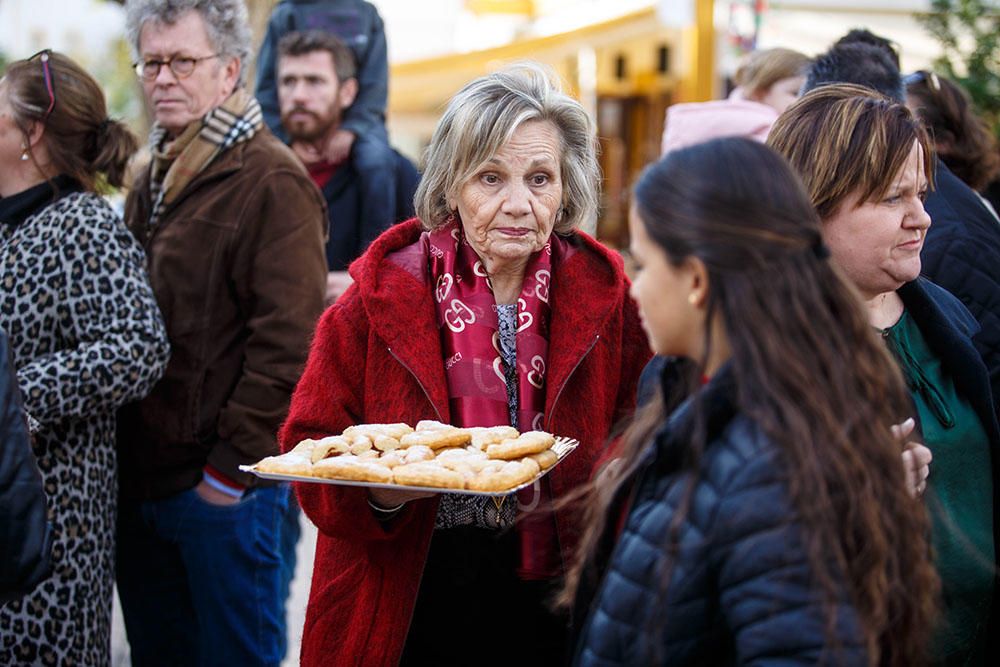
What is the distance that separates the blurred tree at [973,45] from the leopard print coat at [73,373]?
191 inches

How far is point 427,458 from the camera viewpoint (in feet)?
7.39

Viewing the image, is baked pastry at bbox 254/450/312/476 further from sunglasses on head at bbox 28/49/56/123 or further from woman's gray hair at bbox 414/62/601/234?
sunglasses on head at bbox 28/49/56/123

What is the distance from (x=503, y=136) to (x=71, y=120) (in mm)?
1509

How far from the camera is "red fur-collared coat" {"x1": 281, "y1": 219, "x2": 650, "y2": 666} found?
256 cm

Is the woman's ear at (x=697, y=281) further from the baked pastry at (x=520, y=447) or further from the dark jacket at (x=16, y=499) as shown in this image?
the dark jacket at (x=16, y=499)

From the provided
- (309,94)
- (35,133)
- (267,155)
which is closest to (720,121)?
(309,94)

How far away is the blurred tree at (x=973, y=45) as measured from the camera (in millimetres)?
6535

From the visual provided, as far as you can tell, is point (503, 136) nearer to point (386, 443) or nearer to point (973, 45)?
point (386, 443)

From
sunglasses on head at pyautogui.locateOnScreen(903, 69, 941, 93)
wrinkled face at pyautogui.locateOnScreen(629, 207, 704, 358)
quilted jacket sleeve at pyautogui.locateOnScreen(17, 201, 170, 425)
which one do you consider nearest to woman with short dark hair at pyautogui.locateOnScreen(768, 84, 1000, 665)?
wrinkled face at pyautogui.locateOnScreen(629, 207, 704, 358)

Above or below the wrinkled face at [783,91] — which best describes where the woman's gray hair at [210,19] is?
above

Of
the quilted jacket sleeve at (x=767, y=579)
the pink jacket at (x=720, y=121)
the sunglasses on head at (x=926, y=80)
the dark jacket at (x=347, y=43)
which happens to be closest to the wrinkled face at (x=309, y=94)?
the dark jacket at (x=347, y=43)

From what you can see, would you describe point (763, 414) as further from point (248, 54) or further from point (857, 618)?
point (248, 54)

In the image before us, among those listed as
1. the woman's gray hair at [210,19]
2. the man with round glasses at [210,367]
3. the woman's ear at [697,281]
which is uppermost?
the woman's gray hair at [210,19]

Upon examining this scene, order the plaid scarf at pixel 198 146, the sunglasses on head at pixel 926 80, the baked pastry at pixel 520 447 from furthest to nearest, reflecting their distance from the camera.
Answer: the sunglasses on head at pixel 926 80 < the plaid scarf at pixel 198 146 < the baked pastry at pixel 520 447
